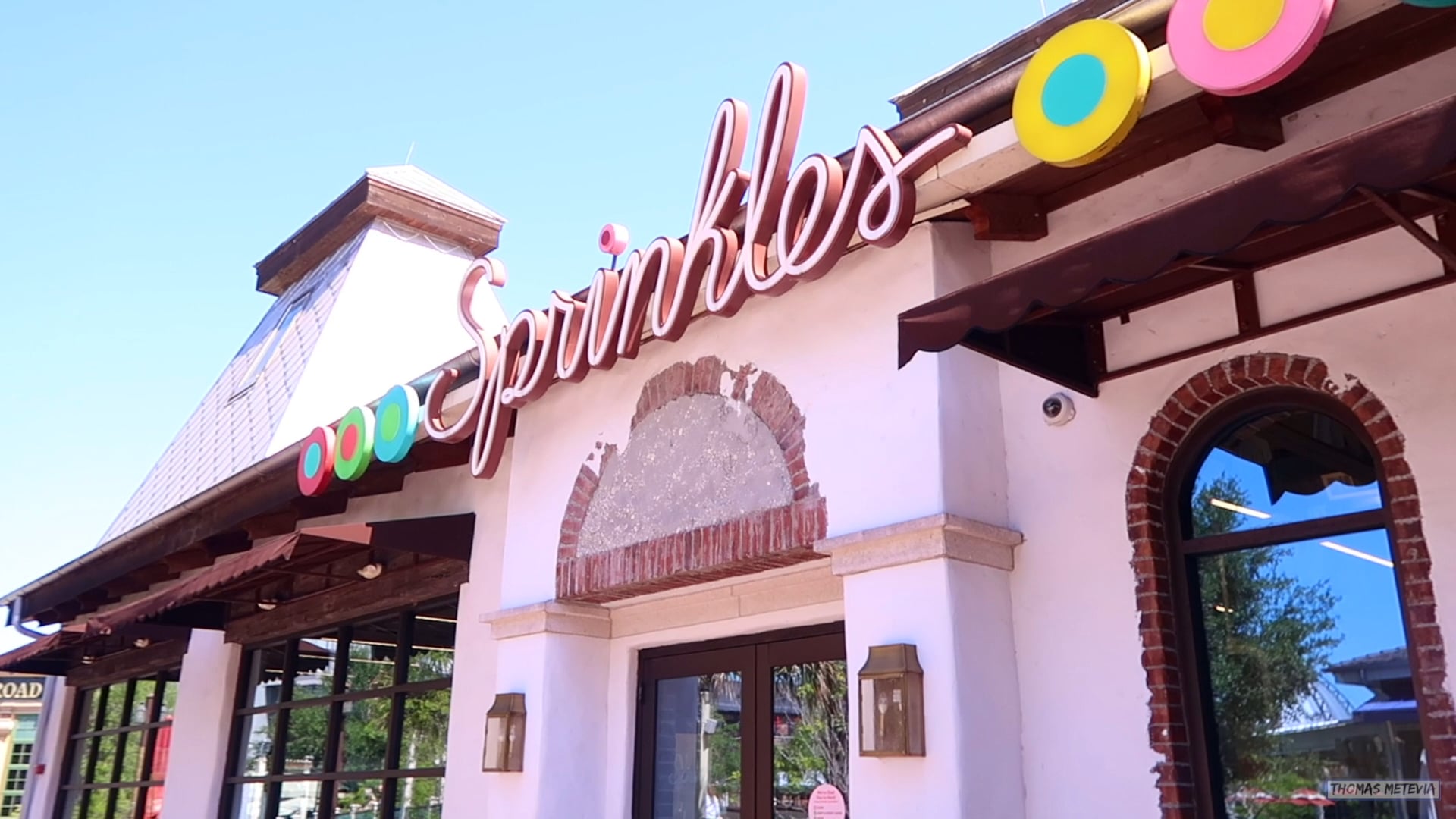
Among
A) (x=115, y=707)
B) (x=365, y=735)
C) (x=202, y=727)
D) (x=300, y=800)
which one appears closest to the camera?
(x=365, y=735)

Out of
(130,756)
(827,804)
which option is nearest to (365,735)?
(827,804)

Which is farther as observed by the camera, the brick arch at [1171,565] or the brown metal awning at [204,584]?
the brown metal awning at [204,584]

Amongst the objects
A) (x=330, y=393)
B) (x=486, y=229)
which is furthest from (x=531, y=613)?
(x=486, y=229)

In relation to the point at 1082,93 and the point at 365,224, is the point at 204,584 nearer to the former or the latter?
the point at 1082,93

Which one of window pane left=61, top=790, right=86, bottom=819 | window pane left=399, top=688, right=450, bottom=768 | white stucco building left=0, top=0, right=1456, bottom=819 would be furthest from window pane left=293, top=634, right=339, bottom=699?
window pane left=61, top=790, right=86, bottom=819

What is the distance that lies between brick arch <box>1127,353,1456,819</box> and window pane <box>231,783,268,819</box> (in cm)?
766

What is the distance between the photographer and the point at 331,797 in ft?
28.1

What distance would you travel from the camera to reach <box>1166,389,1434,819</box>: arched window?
12.3 ft

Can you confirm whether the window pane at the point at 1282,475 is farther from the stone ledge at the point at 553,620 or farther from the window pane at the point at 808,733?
the stone ledge at the point at 553,620

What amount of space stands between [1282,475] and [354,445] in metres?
5.30

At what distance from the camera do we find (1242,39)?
347 cm

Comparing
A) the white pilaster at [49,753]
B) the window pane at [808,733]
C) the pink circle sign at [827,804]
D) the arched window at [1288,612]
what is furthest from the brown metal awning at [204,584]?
the white pilaster at [49,753]

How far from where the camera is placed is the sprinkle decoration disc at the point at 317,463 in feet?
24.6

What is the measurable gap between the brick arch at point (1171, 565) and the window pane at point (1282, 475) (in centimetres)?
13
